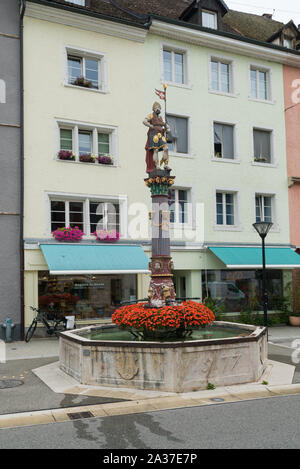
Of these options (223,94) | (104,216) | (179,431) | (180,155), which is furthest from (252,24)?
(179,431)

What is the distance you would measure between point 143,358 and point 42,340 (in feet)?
27.9

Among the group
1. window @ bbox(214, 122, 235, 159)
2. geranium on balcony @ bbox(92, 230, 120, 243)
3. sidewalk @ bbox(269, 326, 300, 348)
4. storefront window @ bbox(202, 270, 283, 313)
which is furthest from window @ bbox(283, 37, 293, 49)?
sidewalk @ bbox(269, 326, 300, 348)

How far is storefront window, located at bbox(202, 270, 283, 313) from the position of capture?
66.6 feet

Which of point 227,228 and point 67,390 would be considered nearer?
Answer: point 67,390

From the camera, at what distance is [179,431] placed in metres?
6.54

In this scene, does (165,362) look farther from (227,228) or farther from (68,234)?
(227,228)

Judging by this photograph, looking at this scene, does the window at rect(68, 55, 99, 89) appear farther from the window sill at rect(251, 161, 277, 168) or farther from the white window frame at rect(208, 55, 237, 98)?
the window sill at rect(251, 161, 277, 168)

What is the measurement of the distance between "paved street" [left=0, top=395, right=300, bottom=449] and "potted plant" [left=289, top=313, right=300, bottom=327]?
529 inches

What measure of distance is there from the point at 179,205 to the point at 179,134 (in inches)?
126

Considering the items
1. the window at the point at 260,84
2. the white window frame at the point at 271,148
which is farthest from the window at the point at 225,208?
the window at the point at 260,84

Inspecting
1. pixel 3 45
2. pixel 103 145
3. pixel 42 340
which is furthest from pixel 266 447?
pixel 3 45

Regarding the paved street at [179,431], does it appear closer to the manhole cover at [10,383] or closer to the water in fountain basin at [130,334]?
the manhole cover at [10,383]

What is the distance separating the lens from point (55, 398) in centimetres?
849

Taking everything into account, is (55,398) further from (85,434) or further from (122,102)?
(122,102)
